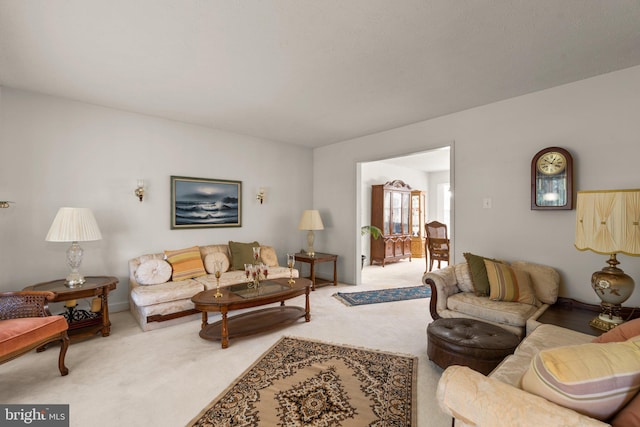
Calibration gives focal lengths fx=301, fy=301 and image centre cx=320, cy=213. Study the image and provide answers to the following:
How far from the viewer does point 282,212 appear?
562cm

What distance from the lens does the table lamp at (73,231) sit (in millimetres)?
2992

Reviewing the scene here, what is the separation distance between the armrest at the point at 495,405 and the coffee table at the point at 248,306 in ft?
7.30

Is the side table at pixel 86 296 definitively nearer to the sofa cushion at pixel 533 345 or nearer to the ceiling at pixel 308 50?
the ceiling at pixel 308 50

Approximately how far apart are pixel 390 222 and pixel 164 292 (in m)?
5.33

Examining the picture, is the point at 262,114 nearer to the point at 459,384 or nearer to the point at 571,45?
the point at 571,45

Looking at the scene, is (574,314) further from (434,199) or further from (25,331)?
(434,199)

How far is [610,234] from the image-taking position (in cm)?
208

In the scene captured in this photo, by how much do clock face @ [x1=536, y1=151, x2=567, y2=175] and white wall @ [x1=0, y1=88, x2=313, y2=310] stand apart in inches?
158

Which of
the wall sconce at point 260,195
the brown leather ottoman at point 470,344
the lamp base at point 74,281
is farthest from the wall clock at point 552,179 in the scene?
the lamp base at point 74,281

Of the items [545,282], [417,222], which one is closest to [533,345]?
[545,282]

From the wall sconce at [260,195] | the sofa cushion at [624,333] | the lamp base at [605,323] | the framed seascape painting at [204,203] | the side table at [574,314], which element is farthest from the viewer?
the wall sconce at [260,195]

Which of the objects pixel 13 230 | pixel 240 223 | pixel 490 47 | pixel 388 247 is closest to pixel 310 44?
pixel 490 47

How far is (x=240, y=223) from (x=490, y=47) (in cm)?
406

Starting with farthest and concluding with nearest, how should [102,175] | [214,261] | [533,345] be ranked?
[214,261], [102,175], [533,345]
